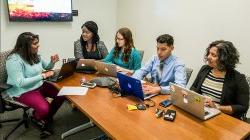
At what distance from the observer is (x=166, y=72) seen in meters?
2.41

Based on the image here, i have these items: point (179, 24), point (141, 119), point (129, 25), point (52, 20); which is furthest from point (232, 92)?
point (52, 20)

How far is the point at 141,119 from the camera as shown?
164cm

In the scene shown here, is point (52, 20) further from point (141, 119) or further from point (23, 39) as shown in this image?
point (141, 119)

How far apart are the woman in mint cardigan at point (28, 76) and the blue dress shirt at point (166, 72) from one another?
1057 millimetres

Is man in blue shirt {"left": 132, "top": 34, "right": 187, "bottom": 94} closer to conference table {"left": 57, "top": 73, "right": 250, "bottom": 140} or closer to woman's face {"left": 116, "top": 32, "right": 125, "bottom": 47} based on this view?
conference table {"left": 57, "top": 73, "right": 250, "bottom": 140}

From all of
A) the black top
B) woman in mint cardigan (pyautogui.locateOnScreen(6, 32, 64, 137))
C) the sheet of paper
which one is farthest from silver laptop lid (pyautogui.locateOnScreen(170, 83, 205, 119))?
woman in mint cardigan (pyautogui.locateOnScreen(6, 32, 64, 137))

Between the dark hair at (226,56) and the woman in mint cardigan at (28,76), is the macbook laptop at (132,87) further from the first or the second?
the woman in mint cardigan at (28,76)

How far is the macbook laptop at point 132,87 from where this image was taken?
6.06ft

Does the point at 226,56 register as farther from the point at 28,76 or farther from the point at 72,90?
the point at 28,76

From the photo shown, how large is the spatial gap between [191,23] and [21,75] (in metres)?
2.32

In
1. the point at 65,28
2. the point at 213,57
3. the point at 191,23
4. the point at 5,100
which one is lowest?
the point at 5,100

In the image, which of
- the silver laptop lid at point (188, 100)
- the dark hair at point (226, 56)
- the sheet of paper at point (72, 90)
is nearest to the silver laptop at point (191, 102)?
the silver laptop lid at point (188, 100)

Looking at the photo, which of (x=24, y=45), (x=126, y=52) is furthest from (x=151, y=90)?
(x=24, y=45)

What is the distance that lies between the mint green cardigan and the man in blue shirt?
1.08 m
